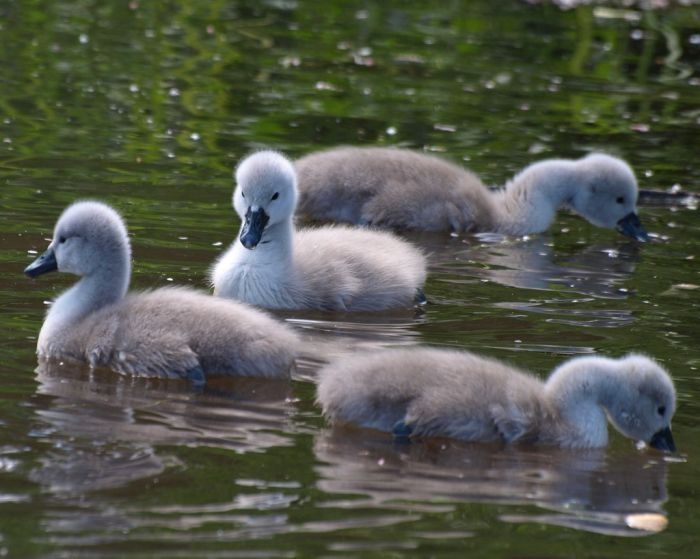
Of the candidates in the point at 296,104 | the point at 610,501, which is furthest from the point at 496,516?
the point at 296,104

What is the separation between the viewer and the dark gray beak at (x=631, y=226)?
411 inches

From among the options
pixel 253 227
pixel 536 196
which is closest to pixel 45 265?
pixel 253 227

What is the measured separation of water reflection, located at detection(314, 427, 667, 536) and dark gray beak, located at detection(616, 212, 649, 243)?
4.27 metres

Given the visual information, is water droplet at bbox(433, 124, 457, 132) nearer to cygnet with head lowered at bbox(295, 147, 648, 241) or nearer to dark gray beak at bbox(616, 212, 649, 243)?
cygnet with head lowered at bbox(295, 147, 648, 241)

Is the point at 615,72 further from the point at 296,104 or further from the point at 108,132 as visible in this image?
the point at 108,132

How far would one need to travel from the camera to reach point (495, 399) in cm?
623

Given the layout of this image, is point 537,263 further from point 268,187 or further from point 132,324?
point 132,324

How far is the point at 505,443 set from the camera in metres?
6.27

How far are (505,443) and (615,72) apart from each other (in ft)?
34.0

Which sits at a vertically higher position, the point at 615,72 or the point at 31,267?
the point at 615,72

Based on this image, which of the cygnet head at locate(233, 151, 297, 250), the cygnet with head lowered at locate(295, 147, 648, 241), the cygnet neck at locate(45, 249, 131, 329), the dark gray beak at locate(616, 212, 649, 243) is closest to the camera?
the cygnet neck at locate(45, 249, 131, 329)

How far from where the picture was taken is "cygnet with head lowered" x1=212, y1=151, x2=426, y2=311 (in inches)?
326

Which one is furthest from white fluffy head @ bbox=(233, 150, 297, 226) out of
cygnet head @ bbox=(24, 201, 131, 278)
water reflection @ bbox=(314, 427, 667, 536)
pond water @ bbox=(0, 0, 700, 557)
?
water reflection @ bbox=(314, 427, 667, 536)

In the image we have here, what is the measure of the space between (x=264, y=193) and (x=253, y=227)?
0.21 metres
